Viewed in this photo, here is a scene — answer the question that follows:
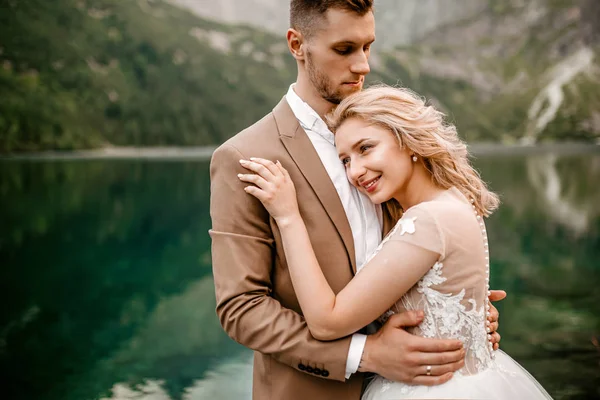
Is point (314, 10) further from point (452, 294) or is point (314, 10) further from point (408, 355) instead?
point (408, 355)

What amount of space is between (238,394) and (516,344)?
7.31 m

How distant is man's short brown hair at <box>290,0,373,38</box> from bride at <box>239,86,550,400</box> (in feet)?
1.14

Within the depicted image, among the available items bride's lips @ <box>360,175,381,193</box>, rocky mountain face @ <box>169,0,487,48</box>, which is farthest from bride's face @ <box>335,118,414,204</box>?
rocky mountain face @ <box>169,0,487,48</box>

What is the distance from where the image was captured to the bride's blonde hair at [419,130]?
94.1 inches

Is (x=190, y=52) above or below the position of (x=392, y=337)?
above

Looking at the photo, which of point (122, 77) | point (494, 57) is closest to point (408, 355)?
point (122, 77)

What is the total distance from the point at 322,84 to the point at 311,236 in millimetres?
646

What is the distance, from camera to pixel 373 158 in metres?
2.39

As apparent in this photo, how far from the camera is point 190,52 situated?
142625mm

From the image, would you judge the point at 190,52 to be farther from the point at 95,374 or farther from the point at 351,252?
the point at 351,252

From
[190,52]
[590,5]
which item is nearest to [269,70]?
[190,52]

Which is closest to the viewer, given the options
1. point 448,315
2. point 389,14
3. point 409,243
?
point 409,243

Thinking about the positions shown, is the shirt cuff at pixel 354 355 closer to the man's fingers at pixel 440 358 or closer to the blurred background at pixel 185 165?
the man's fingers at pixel 440 358

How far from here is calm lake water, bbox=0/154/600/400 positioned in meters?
12.9
